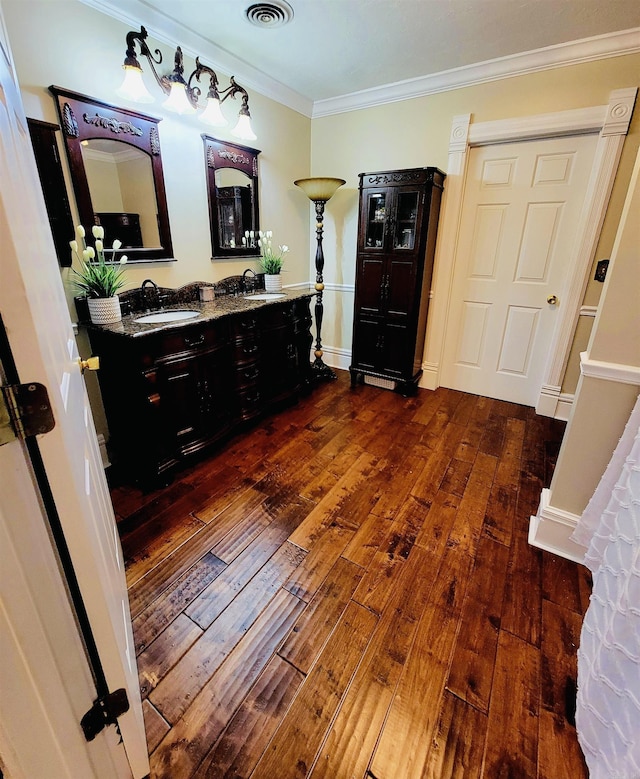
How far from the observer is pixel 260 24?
212 centimetres

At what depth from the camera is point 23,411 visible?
0.53 metres

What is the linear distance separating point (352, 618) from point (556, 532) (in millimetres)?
1029

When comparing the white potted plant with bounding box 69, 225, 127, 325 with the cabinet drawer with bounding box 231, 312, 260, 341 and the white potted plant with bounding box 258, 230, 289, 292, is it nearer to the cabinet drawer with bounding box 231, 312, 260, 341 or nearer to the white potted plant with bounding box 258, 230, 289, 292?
the cabinet drawer with bounding box 231, 312, 260, 341

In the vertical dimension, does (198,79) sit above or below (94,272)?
above

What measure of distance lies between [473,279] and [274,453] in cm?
225

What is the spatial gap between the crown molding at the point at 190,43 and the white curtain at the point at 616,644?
9.90 ft

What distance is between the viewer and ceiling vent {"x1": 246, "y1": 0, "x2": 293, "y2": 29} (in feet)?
6.40

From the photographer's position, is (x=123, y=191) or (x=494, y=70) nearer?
(x=123, y=191)

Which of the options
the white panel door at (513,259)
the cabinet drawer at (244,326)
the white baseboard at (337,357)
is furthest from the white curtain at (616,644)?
the white baseboard at (337,357)

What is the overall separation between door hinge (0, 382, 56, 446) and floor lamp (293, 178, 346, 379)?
291 cm

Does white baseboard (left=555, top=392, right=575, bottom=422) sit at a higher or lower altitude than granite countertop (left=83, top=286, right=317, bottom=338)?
lower

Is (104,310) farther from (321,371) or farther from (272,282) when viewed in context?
(321,371)

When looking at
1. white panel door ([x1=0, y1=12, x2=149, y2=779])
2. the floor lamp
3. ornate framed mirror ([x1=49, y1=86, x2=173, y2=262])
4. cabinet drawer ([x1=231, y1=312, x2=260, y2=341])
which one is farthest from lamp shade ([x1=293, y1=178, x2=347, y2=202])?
white panel door ([x1=0, y1=12, x2=149, y2=779])

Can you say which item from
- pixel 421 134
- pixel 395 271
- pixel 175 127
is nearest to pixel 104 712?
pixel 175 127
